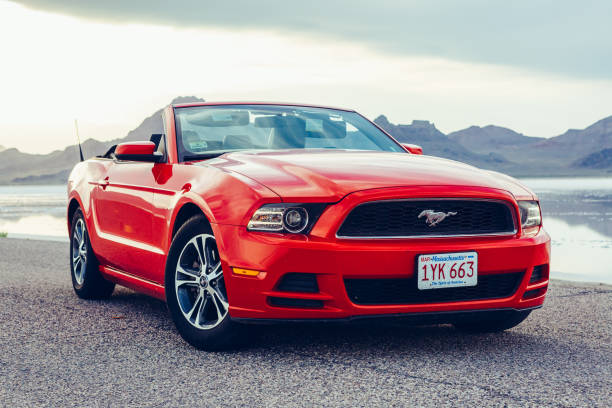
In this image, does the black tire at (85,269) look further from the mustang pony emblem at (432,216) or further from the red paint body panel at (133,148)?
the mustang pony emblem at (432,216)

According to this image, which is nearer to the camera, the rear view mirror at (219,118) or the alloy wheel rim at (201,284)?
the alloy wheel rim at (201,284)

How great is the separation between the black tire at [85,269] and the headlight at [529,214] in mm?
3462

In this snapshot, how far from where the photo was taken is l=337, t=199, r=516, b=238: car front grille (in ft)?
12.8

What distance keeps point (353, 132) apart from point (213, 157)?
Answer: 46.8 inches

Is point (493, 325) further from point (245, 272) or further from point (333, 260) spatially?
point (245, 272)

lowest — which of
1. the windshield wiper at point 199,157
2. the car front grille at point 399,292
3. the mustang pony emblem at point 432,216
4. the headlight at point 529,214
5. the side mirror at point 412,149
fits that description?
the car front grille at point 399,292

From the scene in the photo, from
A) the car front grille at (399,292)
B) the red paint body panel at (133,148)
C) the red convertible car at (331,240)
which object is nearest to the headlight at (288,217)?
the red convertible car at (331,240)

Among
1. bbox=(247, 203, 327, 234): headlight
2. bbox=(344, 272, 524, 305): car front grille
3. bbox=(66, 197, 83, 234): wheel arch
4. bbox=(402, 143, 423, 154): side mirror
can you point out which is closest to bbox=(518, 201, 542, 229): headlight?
bbox=(344, 272, 524, 305): car front grille

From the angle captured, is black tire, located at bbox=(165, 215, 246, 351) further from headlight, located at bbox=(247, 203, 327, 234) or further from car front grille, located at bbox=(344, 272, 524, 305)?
car front grille, located at bbox=(344, 272, 524, 305)

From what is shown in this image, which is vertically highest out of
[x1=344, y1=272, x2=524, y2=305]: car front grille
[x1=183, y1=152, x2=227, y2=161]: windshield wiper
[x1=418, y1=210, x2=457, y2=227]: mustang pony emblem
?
[x1=183, y1=152, x2=227, y2=161]: windshield wiper

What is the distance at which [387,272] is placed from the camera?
385 cm

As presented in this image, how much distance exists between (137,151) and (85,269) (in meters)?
1.76

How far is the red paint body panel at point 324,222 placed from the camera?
3.83 metres

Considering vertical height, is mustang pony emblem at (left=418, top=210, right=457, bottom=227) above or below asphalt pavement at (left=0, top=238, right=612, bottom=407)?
above
